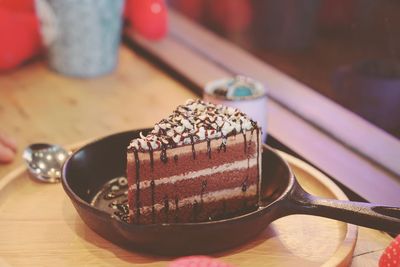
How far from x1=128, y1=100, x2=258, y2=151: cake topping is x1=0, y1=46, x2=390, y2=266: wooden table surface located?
467 millimetres

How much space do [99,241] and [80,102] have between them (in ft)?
2.44

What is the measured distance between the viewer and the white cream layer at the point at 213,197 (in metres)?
0.98

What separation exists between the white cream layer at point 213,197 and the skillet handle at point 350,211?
0.36ft

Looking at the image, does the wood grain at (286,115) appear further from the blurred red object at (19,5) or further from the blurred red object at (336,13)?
the blurred red object at (19,5)

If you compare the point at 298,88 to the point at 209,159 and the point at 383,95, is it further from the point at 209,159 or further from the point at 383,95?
the point at 209,159

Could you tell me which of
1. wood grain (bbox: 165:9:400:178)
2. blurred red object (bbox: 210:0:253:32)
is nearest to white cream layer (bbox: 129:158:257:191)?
wood grain (bbox: 165:9:400:178)

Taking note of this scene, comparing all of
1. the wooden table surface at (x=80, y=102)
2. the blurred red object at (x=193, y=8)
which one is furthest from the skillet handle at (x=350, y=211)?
the blurred red object at (x=193, y=8)

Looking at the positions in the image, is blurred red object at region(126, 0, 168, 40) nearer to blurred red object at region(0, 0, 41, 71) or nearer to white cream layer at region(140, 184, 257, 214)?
blurred red object at region(0, 0, 41, 71)

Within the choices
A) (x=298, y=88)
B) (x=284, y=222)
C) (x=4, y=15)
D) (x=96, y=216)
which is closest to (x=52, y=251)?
(x=96, y=216)

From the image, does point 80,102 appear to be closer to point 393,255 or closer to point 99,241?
point 99,241

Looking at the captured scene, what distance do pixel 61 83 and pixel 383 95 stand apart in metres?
0.95

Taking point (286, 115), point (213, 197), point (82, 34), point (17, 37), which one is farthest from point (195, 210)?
point (17, 37)

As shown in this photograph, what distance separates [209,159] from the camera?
0.98m

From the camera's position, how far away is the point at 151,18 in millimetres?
1985
